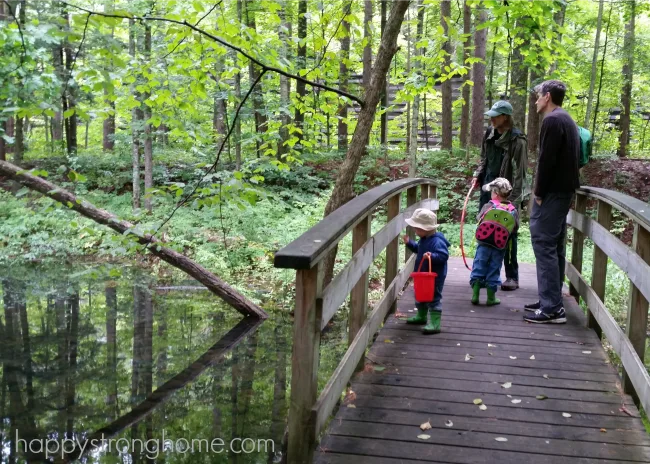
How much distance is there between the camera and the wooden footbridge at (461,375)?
3.04m

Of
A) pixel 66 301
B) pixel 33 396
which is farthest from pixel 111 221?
pixel 33 396

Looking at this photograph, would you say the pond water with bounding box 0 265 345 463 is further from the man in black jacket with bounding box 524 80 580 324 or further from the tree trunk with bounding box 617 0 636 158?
the tree trunk with bounding box 617 0 636 158

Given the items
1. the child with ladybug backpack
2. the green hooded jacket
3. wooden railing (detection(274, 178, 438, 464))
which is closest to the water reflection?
wooden railing (detection(274, 178, 438, 464))

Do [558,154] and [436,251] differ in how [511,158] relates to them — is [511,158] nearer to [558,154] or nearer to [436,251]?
[558,154]

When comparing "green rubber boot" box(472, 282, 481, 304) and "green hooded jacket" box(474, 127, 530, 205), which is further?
"green hooded jacket" box(474, 127, 530, 205)

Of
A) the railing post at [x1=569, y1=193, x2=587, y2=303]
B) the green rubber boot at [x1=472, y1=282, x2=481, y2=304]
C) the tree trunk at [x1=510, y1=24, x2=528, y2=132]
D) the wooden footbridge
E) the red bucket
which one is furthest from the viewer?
the tree trunk at [x1=510, y1=24, x2=528, y2=132]

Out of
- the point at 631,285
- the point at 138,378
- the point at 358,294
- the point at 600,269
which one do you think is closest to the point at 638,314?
the point at 631,285

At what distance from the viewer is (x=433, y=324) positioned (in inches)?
208

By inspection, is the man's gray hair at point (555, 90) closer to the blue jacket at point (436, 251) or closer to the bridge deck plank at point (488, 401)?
the blue jacket at point (436, 251)

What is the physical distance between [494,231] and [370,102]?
1.96m

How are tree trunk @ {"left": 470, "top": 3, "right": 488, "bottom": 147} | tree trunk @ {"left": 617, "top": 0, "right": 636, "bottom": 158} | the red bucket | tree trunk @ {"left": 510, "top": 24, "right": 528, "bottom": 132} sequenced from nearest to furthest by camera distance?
the red bucket → tree trunk @ {"left": 510, "top": 24, "right": 528, "bottom": 132} → tree trunk @ {"left": 617, "top": 0, "right": 636, "bottom": 158} → tree trunk @ {"left": 470, "top": 3, "right": 488, "bottom": 147}

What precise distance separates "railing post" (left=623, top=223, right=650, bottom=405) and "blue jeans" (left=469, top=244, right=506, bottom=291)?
188 centimetres

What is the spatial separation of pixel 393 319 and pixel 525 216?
35.9 feet

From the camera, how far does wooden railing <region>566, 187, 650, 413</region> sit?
12.1 feet
